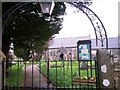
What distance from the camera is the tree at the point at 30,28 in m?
8.81

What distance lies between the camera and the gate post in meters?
4.11

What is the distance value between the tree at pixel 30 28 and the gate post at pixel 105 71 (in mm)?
4745

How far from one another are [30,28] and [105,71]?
211 inches

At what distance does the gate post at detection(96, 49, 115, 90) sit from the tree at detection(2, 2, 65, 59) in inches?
187

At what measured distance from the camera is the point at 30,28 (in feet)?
30.0

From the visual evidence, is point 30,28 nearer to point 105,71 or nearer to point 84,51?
point 84,51

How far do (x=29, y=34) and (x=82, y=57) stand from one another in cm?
A: 255

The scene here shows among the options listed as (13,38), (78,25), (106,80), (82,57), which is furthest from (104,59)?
(78,25)

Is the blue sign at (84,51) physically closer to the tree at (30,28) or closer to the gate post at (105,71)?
the tree at (30,28)

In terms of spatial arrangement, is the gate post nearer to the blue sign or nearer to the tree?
the blue sign

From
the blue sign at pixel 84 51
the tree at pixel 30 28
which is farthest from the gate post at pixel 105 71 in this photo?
the tree at pixel 30 28

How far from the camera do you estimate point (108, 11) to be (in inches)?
379

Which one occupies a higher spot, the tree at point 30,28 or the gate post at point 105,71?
the tree at point 30,28

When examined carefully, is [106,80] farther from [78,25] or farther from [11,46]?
[78,25]
